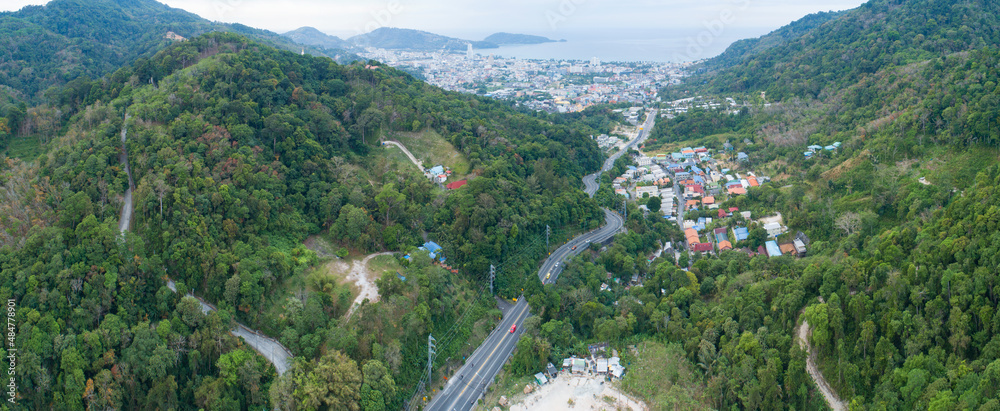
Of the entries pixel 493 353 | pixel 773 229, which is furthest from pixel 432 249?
pixel 773 229

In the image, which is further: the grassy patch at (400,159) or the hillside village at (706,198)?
the grassy patch at (400,159)

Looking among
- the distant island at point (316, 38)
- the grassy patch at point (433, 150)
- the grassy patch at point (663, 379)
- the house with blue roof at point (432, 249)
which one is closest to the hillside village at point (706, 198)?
the grassy patch at point (663, 379)

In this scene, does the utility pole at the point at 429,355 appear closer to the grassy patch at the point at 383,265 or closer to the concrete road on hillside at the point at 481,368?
the concrete road on hillside at the point at 481,368

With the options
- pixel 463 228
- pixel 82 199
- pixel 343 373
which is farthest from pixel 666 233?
pixel 82 199

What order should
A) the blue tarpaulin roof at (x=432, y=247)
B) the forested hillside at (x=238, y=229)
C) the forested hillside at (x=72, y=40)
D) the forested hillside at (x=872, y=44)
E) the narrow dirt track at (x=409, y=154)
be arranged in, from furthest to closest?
the forested hillside at (x=872, y=44), the forested hillside at (x=72, y=40), the narrow dirt track at (x=409, y=154), the blue tarpaulin roof at (x=432, y=247), the forested hillside at (x=238, y=229)

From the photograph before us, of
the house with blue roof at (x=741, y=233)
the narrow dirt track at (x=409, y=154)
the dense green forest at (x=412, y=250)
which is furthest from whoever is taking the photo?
the narrow dirt track at (x=409, y=154)

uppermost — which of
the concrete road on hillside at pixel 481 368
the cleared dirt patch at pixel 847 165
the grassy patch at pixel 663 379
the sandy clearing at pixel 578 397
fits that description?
the cleared dirt patch at pixel 847 165

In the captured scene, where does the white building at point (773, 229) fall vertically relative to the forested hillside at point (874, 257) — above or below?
below

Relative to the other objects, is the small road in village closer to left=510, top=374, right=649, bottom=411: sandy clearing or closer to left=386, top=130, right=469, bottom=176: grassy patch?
left=510, top=374, right=649, bottom=411: sandy clearing
